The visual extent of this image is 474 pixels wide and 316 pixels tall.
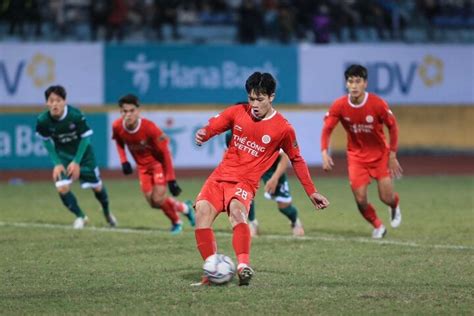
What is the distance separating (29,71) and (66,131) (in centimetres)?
1080

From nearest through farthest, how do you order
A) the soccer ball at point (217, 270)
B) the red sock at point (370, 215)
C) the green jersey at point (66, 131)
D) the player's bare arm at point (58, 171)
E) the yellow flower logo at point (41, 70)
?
1. the soccer ball at point (217, 270)
2. the red sock at point (370, 215)
3. the player's bare arm at point (58, 171)
4. the green jersey at point (66, 131)
5. the yellow flower logo at point (41, 70)

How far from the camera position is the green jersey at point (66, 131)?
43.6 ft

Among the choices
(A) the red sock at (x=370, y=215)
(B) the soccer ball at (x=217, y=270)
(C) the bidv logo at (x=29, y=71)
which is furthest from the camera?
(C) the bidv logo at (x=29, y=71)

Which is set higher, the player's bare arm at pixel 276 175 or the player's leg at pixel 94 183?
the player's bare arm at pixel 276 175

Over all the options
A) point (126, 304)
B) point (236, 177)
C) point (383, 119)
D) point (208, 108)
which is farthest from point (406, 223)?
point (208, 108)

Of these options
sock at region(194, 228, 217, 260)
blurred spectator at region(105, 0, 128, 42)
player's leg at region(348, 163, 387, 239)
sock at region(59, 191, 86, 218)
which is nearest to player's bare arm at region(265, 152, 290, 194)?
player's leg at region(348, 163, 387, 239)

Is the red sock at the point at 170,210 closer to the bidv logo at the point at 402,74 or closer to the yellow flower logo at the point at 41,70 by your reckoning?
the yellow flower logo at the point at 41,70

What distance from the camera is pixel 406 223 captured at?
547 inches

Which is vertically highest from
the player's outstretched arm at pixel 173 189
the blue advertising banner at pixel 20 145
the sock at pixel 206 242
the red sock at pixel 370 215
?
the sock at pixel 206 242

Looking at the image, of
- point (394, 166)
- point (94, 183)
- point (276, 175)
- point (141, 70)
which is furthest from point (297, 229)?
point (141, 70)

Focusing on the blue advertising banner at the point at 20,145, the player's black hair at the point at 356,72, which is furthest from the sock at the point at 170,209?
the blue advertising banner at the point at 20,145

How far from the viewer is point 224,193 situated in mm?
8836

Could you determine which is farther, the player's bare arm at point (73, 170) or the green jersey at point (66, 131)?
the green jersey at point (66, 131)

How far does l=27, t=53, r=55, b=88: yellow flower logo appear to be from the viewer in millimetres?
23734
